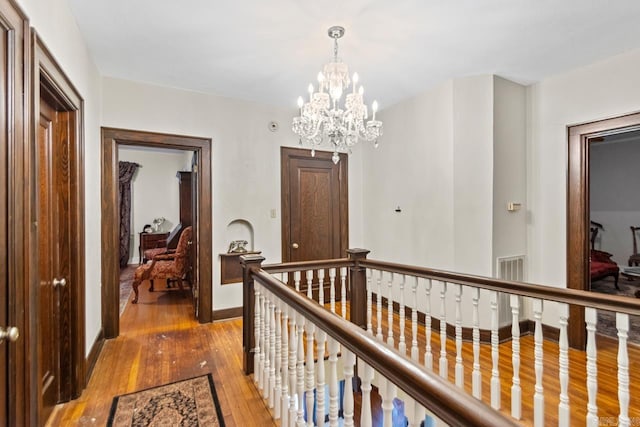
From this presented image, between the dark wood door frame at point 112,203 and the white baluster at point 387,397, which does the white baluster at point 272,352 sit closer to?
the white baluster at point 387,397

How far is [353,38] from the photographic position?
7.96 feet

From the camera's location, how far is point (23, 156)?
4.18 ft

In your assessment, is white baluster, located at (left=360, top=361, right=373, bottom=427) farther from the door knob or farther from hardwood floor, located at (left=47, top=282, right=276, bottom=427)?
the door knob

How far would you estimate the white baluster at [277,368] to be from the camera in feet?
5.90

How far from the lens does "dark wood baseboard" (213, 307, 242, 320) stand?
3570 millimetres

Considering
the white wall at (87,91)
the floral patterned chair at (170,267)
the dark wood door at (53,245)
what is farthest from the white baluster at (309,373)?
the floral patterned chair at (170,267)

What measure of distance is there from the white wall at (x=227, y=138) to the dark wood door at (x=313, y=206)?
15 centimetres

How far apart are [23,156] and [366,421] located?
167 centimetres

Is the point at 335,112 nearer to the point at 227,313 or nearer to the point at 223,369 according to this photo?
the point at 223,369

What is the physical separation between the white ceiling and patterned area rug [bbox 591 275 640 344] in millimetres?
2600

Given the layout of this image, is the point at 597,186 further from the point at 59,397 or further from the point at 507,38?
the point at 59,397

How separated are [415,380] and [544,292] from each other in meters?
1.32

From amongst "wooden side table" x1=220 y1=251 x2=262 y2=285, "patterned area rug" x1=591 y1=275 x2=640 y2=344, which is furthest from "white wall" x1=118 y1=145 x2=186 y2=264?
"patterned area rug" x1=591 y1=275 x2=640 y2=344

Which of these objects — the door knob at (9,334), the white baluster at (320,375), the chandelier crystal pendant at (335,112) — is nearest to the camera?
the door knob at (9,334)
